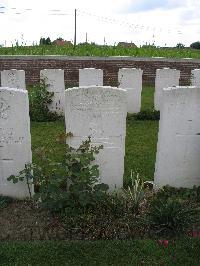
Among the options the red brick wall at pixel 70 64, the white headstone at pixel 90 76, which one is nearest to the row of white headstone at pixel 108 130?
the white headstone at pixel 90 76

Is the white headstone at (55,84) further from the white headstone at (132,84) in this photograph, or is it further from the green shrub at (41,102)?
the white headstone at (132,84)

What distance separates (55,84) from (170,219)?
6121 millimetres

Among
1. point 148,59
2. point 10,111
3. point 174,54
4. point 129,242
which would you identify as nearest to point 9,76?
point 10,111

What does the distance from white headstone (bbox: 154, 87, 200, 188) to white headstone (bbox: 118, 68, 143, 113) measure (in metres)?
5.05

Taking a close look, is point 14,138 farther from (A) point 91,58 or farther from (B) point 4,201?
(A) point 91,58

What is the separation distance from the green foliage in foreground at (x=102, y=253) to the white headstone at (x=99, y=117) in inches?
52.5

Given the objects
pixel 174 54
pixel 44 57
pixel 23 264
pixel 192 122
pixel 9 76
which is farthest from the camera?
pixel 174 54

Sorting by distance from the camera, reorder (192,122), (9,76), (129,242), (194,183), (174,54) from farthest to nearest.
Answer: (174,54) → (9,76) → (194,183) → (192,122) → (129,242)

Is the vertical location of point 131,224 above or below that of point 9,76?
below

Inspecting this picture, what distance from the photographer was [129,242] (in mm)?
4285

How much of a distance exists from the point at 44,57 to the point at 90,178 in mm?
12510

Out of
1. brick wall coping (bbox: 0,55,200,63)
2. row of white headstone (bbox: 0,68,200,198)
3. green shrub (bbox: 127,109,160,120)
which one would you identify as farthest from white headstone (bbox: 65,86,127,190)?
brick wall coping (bbox: 0,55,200,63)

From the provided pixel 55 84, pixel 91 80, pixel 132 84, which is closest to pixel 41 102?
pixel 55 84

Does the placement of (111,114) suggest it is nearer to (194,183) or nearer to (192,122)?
(192,122)
